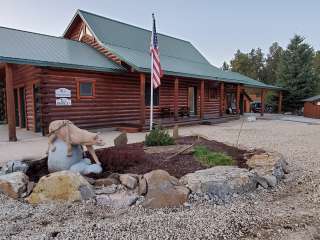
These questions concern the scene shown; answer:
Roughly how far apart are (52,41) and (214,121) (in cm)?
957

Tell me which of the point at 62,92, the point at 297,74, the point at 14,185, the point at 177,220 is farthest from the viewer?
the point at 297,74

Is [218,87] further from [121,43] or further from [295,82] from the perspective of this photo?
[295,82]

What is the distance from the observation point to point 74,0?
1478 centimetres

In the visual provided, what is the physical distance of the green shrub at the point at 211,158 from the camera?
15.6 ft

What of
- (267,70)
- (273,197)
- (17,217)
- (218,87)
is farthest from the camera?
(267,70)

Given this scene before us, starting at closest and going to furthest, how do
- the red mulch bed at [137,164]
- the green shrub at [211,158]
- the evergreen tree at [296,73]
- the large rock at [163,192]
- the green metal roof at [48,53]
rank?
the large rock at [163,192], the red mulch bed at [137,164], the green shrub at [211,158], the green metal roof at [48,53], the evergreen tree at [296,73]

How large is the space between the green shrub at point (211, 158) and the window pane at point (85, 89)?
279 inches

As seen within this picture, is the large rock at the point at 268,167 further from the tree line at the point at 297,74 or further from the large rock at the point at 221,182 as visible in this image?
the tree line at the point at 297,74

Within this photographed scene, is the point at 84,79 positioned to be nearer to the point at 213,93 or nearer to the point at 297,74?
the point at 213,93

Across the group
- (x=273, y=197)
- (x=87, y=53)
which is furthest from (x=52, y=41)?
(x=273, y=197)

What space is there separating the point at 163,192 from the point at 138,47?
518 inches

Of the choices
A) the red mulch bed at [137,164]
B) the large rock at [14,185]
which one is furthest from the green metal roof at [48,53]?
the large rock at [14,185]

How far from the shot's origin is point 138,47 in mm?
15336

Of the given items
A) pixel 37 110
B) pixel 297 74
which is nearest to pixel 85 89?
pixel 37 110
